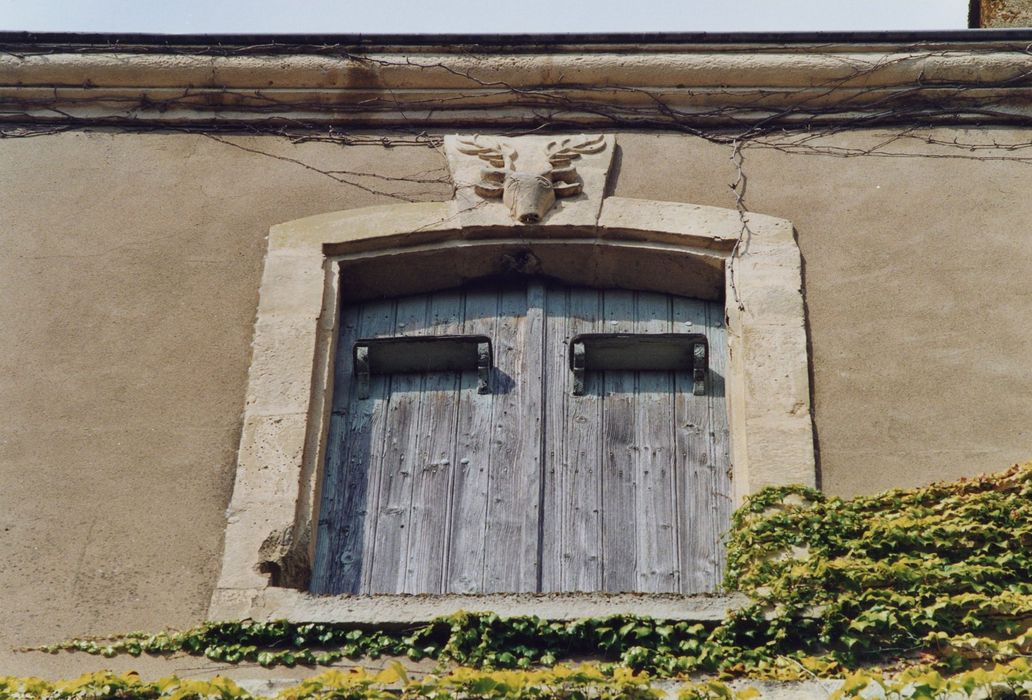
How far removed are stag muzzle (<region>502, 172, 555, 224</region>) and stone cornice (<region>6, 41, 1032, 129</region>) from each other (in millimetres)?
544

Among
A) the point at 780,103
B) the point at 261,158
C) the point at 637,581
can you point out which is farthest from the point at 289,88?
the point at 637,581

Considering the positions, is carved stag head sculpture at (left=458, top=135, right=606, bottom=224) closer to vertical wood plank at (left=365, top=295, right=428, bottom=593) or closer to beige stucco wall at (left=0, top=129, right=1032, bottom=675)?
beige stucco wall at (left=0, top=129, right=1032, bottom=675)

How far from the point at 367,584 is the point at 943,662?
73.9 inches

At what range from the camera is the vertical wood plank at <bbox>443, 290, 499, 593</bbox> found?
5.49 m

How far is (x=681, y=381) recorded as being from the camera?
5996 mm

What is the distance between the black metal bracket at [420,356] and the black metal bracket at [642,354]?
336 millimetres

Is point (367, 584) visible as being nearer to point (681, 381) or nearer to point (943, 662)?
point (681, 381)

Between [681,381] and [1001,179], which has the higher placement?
[1001,179]

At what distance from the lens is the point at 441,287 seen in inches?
252

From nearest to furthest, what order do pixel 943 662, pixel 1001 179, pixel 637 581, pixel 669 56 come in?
pixel 943 662, pixel 637 581, pixel 1001 179, pixel 669 56

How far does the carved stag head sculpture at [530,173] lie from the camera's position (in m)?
6.31

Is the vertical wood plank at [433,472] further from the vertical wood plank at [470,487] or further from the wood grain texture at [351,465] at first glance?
the wood grain texture at [351,465]

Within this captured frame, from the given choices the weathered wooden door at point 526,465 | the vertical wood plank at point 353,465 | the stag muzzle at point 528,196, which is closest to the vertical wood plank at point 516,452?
the weathered wooden door at point 526,465

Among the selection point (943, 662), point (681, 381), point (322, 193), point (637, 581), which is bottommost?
point (943, 662)
